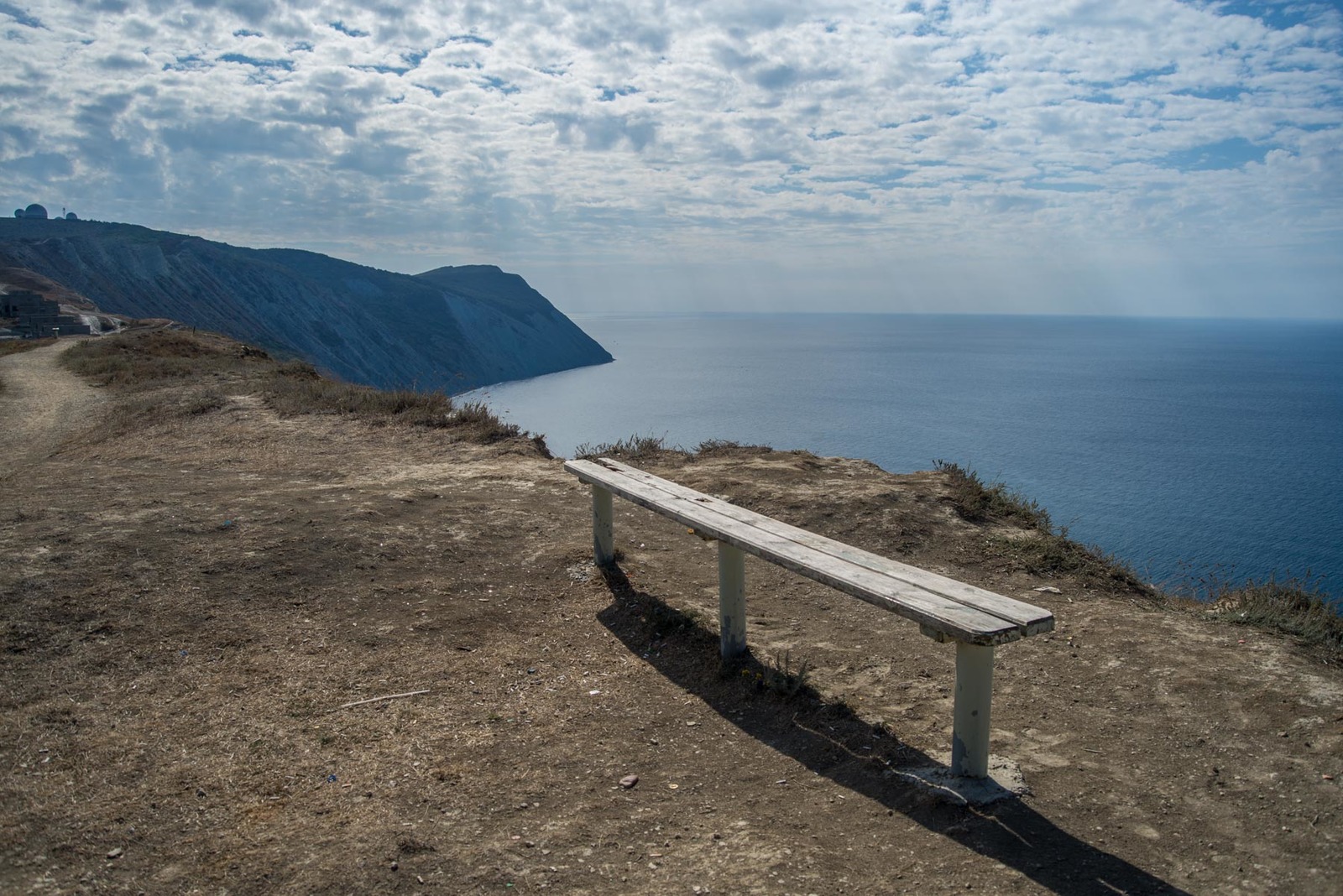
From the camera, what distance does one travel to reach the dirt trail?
1177cm

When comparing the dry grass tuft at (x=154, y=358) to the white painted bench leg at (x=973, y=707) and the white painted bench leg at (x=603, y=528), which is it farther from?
the white painted bench leg at (x=973, y=707)

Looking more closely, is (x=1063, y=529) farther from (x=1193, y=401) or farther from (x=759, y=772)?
(x=1193, y=401)

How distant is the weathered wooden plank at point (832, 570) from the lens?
3338 millimetres

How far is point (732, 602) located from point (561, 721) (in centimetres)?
113

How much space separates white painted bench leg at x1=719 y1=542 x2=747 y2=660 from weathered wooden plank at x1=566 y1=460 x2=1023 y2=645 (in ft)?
0.44

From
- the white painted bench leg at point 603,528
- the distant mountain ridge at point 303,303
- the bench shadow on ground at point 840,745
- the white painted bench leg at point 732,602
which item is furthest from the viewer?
the distant mountain ridge at point 303,303

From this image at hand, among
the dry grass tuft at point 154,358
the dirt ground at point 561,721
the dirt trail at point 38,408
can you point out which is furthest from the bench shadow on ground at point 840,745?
the dry grass tuft at point 154,358

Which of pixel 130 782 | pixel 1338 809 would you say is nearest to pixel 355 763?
pixel 130 782

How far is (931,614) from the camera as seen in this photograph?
3422mm

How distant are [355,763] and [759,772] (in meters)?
1.78

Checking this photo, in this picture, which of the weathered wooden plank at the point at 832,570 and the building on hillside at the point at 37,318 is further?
the building on hillside at the point at 37,318

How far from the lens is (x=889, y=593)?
147 inches

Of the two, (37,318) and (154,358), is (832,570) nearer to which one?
(154,358)

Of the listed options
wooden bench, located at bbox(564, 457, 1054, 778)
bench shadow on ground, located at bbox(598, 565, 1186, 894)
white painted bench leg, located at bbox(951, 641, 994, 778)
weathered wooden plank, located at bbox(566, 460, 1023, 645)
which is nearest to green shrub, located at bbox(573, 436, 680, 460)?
weathered wooden plank, located at bbox(566, 460, 1023, 645)
